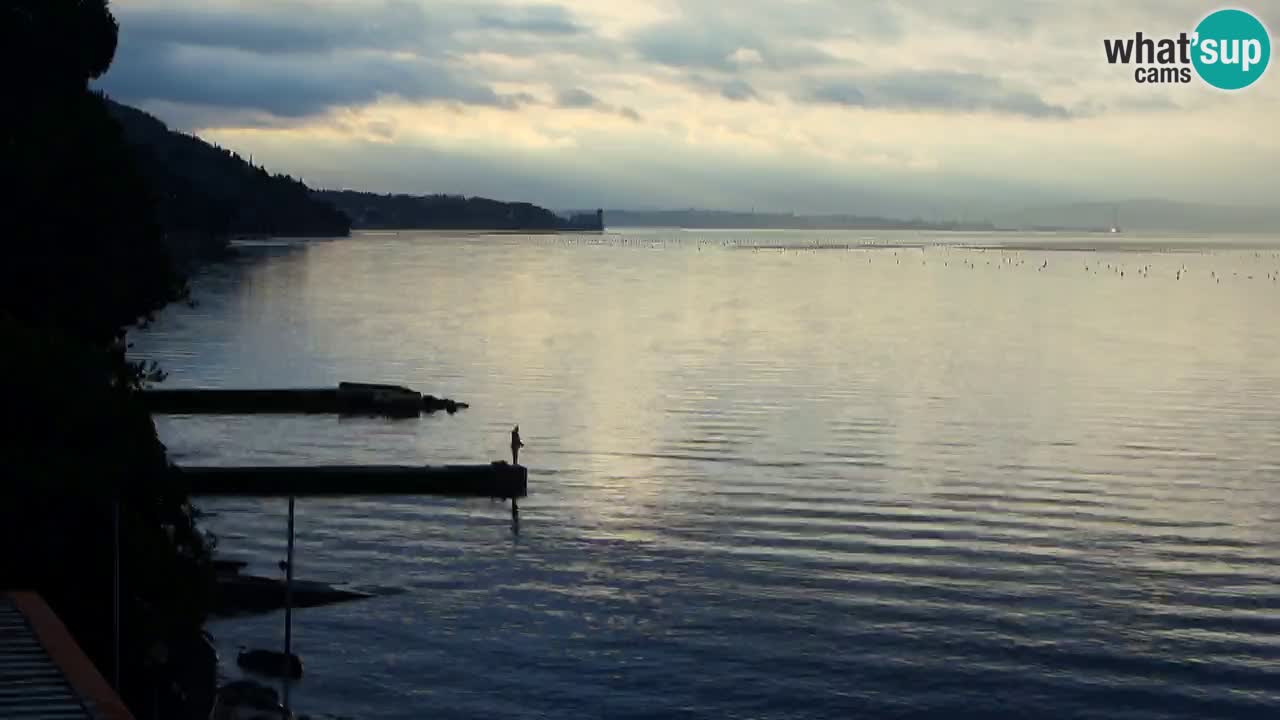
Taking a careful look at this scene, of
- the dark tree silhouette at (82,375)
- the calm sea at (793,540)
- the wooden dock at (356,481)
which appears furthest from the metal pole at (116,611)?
the wooden dock at (356,481)

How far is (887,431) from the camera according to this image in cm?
6838

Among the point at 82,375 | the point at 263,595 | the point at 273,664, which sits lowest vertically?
the point at 273,664

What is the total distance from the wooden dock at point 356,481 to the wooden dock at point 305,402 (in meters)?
21.2

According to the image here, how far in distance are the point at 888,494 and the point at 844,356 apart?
52.7m

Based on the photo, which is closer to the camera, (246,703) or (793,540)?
(246,703)

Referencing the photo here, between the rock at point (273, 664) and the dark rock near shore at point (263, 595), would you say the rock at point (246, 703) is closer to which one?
the rock at point (273, 664)

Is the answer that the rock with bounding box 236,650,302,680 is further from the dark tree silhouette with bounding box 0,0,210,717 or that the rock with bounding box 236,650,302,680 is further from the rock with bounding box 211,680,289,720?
the dark tree silhouette with bounding box 0,0,210,717

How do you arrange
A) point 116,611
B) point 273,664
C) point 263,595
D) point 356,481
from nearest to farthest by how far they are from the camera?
point 116,611 < point 273,664 < point 263,595 < point 356,481

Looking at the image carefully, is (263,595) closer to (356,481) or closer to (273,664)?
(273,664)

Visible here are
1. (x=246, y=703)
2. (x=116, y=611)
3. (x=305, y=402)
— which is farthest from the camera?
(x=305, y=402)

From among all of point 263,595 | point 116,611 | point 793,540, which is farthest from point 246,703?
point 793,540

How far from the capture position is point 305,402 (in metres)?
78.2

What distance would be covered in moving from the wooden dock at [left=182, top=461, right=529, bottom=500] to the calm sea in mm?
1448

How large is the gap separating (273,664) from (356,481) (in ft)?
66.6
